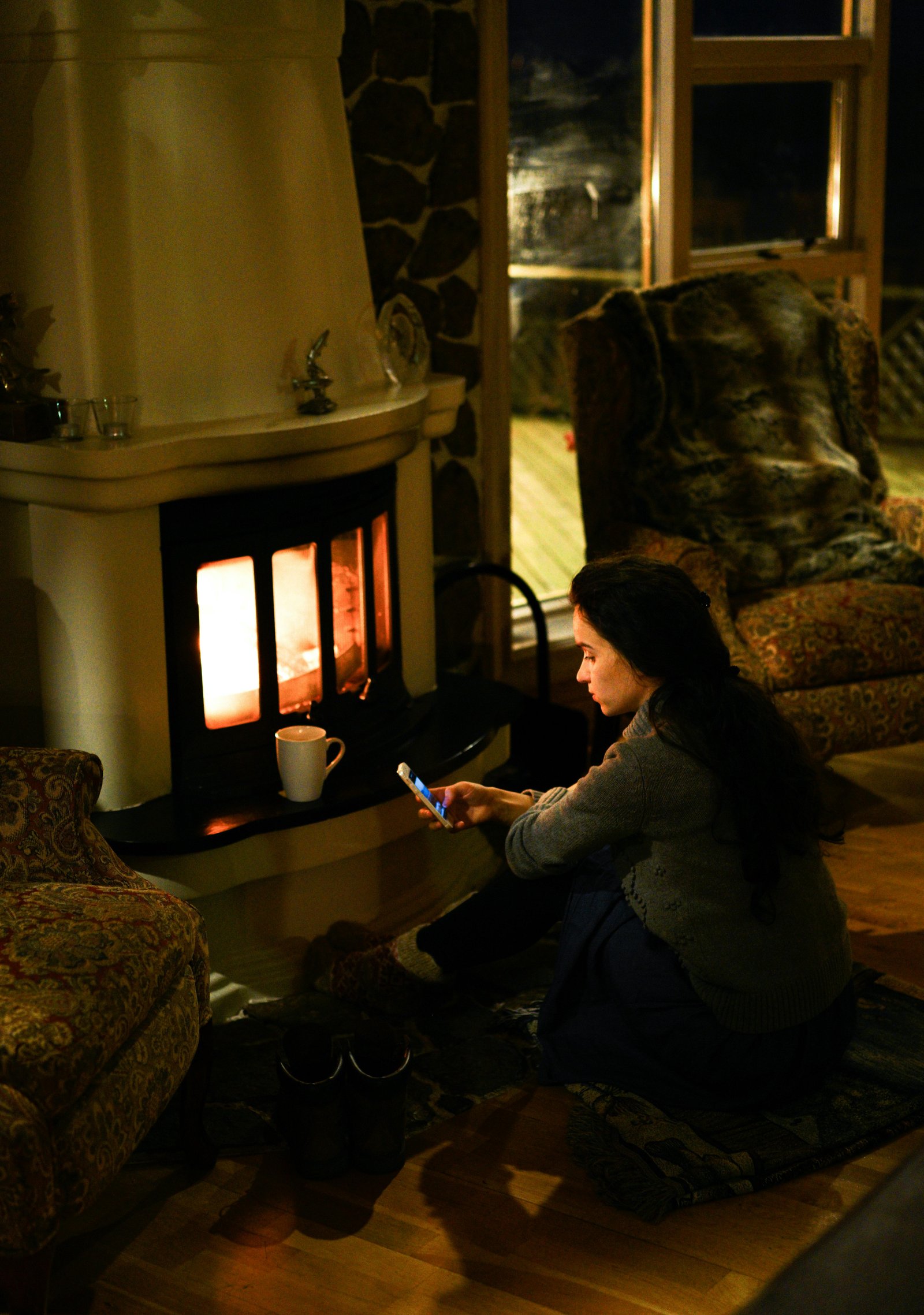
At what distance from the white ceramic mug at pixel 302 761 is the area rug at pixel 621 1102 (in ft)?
1.37

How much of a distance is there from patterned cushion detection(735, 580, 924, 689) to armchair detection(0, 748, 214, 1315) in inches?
63.9

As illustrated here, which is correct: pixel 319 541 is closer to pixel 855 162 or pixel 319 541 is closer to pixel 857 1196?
pixel 857 1196

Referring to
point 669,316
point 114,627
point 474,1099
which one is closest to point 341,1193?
point 474,1099

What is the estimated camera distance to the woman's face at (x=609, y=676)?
2102 millimetres

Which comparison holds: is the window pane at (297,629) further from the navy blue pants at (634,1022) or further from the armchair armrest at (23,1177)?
the armchair armrest at (23,1177)

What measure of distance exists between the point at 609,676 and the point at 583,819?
0.21 m

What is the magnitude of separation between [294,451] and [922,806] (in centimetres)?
192

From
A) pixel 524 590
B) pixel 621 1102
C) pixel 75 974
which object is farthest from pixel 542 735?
pixel 75 974

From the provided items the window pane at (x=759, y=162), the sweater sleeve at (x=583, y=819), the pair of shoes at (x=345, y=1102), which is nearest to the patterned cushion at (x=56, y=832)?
the pair of shoes at (x=345, y=1102)

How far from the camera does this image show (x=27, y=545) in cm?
247

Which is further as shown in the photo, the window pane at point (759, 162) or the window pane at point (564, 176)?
the window pane at point (759, 162)

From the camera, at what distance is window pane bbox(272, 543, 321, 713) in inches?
107

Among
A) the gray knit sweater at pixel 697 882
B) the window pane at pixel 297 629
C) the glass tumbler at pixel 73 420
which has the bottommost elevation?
the gray knit sweater at pixel 697 882

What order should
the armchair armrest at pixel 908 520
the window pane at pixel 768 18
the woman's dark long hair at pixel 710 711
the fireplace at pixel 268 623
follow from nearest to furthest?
1. the woman's dark long hair at pixel 710 711
2. the fireplace at pixel 268 623
3. the armchair armrest at pixel 908 520
4. the window pane at pixel 768 18
